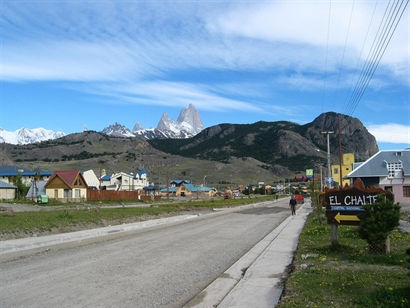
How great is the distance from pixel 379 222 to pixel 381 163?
161ft

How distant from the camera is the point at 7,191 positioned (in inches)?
2970

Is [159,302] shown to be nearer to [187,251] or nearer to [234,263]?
[234,263]

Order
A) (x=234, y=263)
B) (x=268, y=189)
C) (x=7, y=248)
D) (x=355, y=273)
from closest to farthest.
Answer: (x=355, y=273) < (x=234, y=263) < (x=7, y=248) < (x=268, y=189)

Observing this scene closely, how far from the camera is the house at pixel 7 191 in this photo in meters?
73.8

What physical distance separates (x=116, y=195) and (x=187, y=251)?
6455cm

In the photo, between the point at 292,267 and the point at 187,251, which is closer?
the point at 292,267

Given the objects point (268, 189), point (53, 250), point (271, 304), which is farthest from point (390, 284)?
point (268, 189)

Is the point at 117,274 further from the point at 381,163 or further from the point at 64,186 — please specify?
the point at 64,186

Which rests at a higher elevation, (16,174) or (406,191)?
(16,174)

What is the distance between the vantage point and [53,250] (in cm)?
1428

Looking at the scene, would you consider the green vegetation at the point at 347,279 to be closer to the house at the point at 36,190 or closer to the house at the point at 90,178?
the house at the point at 36,190

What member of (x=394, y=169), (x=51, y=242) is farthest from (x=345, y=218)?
(x=394, y=169)

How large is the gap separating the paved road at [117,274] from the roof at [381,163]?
44.3 m

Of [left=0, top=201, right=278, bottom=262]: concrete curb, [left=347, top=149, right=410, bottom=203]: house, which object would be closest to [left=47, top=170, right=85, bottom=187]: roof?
[left=347, top=149, right=410, bottom=203]: house
